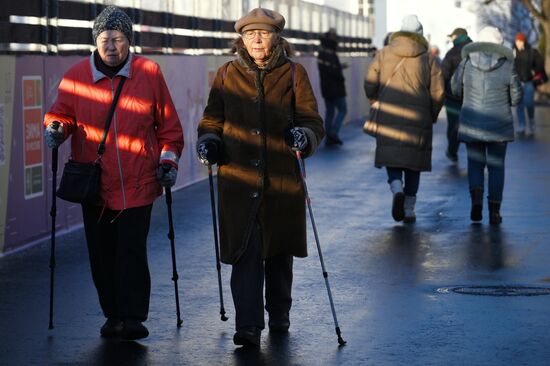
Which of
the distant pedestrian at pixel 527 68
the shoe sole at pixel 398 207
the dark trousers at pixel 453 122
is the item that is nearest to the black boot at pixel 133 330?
the shoe sole at pixel 398 207

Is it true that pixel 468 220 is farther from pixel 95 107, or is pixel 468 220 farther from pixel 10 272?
pixel 95 107

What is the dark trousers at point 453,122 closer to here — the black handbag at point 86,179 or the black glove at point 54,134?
the black handbag at point 86,179

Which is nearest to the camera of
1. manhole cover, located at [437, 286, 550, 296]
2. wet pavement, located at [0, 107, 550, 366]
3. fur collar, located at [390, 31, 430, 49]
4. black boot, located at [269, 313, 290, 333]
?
wet pavement, located at [0, 107, 550, 366]

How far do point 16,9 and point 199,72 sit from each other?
6.51 metres

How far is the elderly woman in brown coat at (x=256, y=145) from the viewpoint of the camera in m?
7.81

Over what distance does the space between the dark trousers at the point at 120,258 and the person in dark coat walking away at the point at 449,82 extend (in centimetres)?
916

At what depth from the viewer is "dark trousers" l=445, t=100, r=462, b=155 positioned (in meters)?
19.1

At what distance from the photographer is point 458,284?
9.80 metres

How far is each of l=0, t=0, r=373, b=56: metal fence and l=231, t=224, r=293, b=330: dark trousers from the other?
161 inches

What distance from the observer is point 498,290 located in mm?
9531

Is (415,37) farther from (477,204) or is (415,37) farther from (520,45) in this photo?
(520,45)

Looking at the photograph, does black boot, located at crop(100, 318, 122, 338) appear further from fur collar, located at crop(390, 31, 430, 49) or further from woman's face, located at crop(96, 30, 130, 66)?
fur collar, located at crop(390, 31, 430, 49)

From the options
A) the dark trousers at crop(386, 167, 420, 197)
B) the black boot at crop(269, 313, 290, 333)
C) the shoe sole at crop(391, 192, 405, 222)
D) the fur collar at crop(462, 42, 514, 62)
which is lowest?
the black boot at crop(269, 313, 290, 333)

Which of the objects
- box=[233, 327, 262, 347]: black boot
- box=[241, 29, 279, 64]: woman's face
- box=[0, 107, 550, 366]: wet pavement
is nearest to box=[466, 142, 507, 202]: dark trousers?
box=[0, 107, 550, 366]: wet pavement
